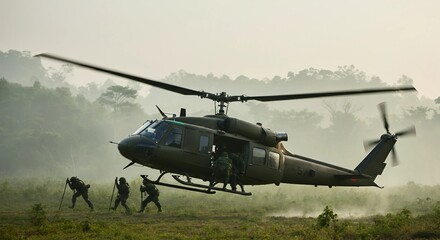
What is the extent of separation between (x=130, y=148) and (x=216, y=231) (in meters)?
3.59

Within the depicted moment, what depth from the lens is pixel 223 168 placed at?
15969mm

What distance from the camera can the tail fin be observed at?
2028 centimetres

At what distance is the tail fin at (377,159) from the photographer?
20281 millimetres

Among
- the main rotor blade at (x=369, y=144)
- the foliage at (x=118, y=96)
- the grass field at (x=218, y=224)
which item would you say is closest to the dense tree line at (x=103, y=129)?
the foliage at (x=118, y=96)

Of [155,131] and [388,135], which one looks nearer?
[155,131]

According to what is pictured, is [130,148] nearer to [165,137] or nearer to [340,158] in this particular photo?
[165,137]

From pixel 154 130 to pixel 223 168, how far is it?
7.66 feet

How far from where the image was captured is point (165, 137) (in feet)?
51.5

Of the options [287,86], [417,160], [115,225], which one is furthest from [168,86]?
[287,86]

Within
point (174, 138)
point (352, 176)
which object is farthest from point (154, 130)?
point (352, 176)

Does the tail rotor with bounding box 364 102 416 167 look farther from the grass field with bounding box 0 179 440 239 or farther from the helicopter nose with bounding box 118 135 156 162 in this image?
the helicopter nose with bounding box 118 135 156 162

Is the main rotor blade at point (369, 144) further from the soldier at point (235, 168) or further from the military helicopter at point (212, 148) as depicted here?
the soldier at point (235, 168)

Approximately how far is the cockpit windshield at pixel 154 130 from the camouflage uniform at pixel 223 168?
1.89 metres

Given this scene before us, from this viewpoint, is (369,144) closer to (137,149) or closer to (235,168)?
(235,168)
